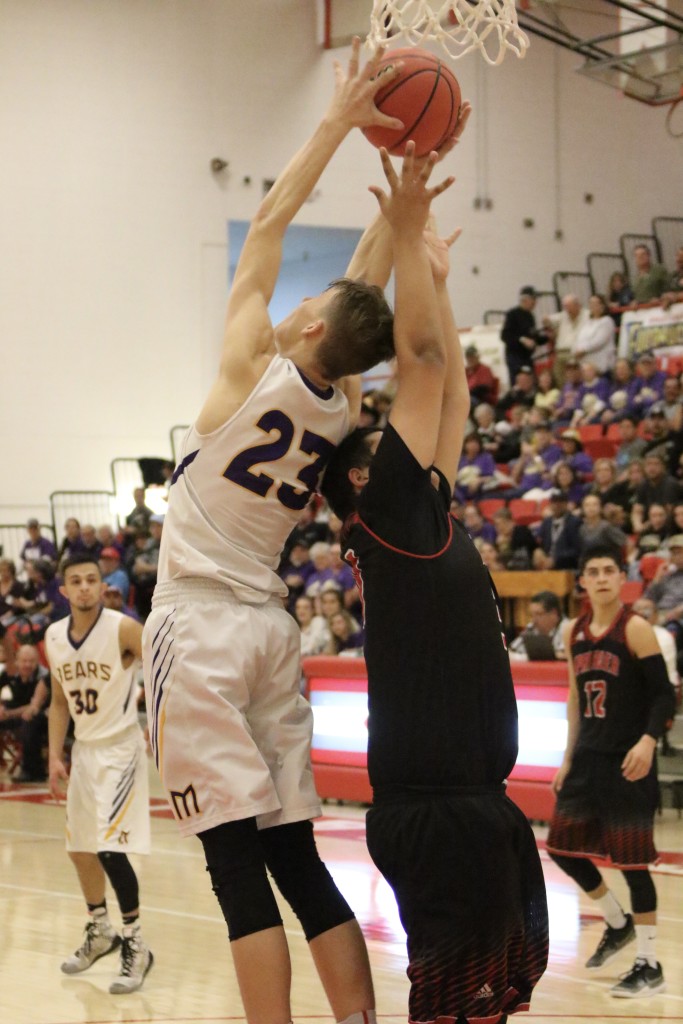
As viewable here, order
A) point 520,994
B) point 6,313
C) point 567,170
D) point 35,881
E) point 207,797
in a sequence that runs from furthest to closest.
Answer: point 567,170
point 6,313
point 35,881
point 207,797
point 520,994

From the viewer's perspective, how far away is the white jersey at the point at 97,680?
607 cm

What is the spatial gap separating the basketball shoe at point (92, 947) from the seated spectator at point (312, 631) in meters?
6.04

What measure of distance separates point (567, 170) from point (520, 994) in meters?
20.6

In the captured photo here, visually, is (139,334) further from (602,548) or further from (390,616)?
(390,616)

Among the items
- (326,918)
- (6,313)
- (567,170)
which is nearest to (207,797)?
(326,918)

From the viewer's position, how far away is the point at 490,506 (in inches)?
589

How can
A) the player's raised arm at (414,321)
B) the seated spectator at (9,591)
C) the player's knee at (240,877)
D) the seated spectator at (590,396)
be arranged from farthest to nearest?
the seated spectator at (9,591), the seated spectator at (590,396), the player's knee at (240,877), the player's raised arm at (414,321)

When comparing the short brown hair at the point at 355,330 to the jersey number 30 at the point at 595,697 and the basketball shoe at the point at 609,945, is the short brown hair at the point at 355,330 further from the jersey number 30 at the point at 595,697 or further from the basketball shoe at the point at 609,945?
the basketball shoe at the point at 609,945

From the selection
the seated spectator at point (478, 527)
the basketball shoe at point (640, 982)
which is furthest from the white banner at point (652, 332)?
the basketball shoe at point (640, 982)

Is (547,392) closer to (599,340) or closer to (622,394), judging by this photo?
(599,340)

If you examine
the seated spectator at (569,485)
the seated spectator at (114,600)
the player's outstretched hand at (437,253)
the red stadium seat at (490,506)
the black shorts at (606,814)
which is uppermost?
the player's outstretched hand at (437,253)

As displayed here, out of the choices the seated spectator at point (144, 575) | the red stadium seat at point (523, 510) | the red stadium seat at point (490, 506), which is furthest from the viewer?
the seated spectator at point (144, 575)

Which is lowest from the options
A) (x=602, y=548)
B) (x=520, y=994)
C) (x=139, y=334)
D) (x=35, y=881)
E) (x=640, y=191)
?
(x=35, y=881)

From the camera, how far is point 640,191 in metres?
22.7
